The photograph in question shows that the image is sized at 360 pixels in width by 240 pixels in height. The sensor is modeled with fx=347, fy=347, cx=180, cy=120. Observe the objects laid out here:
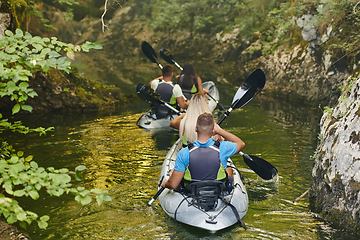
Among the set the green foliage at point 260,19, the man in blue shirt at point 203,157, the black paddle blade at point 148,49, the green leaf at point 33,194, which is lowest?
the man in blue shirt at point 203,157

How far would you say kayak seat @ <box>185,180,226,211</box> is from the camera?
12.6 feet

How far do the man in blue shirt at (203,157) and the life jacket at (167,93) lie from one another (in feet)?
15.0

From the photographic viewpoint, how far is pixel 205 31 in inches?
890

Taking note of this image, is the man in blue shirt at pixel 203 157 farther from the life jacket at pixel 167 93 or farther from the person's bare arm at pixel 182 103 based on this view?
the life jacket at pixel 167 93

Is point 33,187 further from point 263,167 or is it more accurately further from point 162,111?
point 162,111

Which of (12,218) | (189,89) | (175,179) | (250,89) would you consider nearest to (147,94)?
(189,89)

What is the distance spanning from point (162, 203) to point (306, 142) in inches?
179

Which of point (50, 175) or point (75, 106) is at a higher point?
point (50, 175)

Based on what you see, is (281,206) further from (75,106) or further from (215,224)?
(75,106)

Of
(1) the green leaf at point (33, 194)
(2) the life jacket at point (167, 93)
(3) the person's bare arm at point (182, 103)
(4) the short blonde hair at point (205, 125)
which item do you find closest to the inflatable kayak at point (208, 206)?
(4) the short blonde hair at point (205, 125)

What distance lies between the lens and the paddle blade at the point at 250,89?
19.1 ft

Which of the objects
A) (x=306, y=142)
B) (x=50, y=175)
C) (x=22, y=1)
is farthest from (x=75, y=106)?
(x=50, y=175)

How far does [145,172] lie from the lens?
602 centimetres

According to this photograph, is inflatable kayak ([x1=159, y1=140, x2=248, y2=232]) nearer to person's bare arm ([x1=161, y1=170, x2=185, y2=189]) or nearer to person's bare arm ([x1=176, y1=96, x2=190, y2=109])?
person's bare arm ([x1=161, y1=170, x2=185, y2=189])
